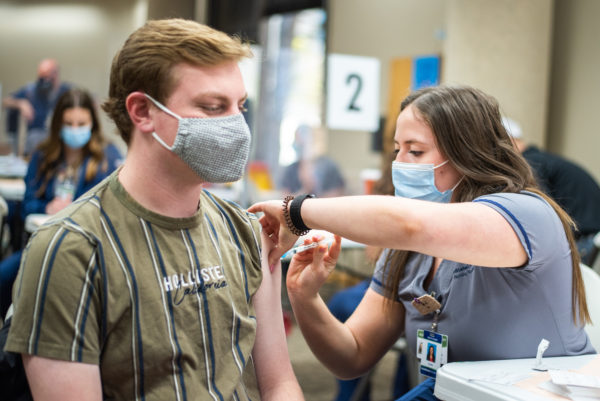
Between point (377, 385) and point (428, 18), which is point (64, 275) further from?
point (428, 18)

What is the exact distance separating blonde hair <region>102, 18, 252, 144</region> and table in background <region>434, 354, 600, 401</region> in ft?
2.62

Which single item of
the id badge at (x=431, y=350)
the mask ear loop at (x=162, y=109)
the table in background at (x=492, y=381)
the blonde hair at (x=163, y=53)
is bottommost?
the id badge at (x=431, y=350)

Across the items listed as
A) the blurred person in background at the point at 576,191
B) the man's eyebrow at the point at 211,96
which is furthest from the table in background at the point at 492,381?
the blurred person in background at the point at 576,191

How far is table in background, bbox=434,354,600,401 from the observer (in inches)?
44.9

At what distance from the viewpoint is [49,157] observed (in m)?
3.86

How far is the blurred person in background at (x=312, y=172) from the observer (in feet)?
18.6

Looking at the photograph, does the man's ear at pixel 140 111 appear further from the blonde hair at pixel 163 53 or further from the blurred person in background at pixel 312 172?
the blurred person in background at pixel 312 172

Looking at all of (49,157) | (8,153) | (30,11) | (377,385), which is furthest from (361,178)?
(30,11)

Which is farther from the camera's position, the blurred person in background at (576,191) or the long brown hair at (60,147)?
the long brown hair at (60,147)

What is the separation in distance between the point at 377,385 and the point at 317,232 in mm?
2354

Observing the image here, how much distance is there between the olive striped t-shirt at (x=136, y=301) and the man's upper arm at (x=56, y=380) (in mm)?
18

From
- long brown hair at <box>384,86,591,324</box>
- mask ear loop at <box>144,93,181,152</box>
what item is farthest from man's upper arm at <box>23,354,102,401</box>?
long brown hair at <box>384,86,591,324</box>

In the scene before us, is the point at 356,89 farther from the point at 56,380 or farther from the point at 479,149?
the point at 56,380

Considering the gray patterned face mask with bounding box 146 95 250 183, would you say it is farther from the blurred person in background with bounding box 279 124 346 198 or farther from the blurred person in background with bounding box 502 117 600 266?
the blurred person in background with bounding box 279 124 346 198
